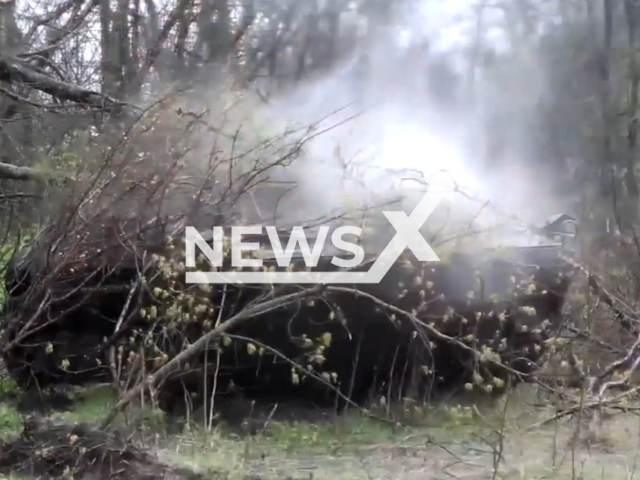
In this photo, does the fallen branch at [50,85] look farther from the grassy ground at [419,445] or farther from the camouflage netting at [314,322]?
the grassy ground at [419,445]

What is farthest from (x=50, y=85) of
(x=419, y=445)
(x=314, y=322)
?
(x=419, y=445)

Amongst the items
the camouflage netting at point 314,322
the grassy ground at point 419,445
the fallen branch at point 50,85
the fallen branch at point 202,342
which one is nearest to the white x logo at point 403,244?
the camouflage netting at point 314,322

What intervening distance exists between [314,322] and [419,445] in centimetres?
43

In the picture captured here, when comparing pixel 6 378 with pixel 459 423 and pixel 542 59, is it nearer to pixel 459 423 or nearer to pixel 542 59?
pixel 459 423

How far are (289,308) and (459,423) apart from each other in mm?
543

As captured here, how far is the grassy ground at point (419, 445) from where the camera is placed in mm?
1980

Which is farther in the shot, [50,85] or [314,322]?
[50,85]

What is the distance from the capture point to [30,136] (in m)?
2.34

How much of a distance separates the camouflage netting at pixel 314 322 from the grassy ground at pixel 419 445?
0.27 feet

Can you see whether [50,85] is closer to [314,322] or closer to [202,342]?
[202,342]

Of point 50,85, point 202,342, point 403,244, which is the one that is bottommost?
point 202,342

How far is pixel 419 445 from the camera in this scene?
206cm

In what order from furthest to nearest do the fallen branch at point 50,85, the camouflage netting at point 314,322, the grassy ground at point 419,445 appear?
the fallen branch at point 50,85 → the camouflage netting at point 314,322 → the grassy ground at point 419,445

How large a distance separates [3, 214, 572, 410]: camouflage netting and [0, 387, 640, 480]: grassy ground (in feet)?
0.27
